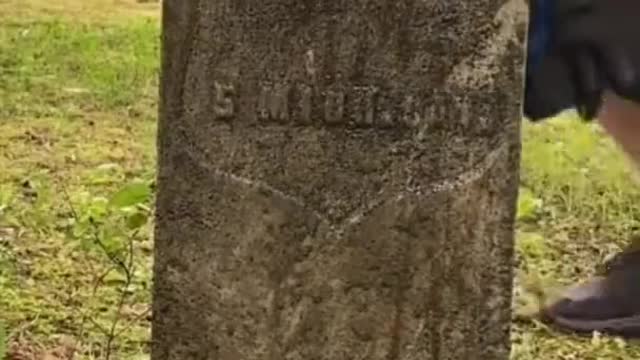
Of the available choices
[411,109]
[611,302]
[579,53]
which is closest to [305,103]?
[411,109]

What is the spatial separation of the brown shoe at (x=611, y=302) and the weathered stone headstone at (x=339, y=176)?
1511mm

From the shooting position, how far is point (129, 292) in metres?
4.21

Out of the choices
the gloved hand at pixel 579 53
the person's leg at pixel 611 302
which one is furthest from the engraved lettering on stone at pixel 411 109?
the person's leg at pixel 611 302

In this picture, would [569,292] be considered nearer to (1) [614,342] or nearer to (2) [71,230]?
(1) [614,342]

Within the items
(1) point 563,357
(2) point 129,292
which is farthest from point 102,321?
(1) point 563,357

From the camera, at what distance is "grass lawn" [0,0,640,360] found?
13.0ft

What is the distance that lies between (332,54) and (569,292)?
5.96 ft

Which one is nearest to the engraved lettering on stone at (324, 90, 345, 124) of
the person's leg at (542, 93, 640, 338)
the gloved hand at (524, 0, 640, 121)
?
the gloved hand at (524, 0, 640, 121)

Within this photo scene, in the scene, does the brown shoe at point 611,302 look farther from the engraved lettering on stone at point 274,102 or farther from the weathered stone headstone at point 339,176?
the engraved lettering on stone at point 274,102

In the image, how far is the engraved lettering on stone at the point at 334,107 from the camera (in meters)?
A: 2.40

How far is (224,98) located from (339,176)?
0.18 m

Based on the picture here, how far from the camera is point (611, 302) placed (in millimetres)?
3994

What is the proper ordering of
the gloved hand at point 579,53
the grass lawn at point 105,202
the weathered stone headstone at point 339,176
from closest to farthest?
the weathered stone headstone at point 339,176, the gloved hand at point 579,53, the grass lawn at point 105,202

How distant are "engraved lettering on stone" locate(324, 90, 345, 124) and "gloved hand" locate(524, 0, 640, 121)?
0.64 metres
